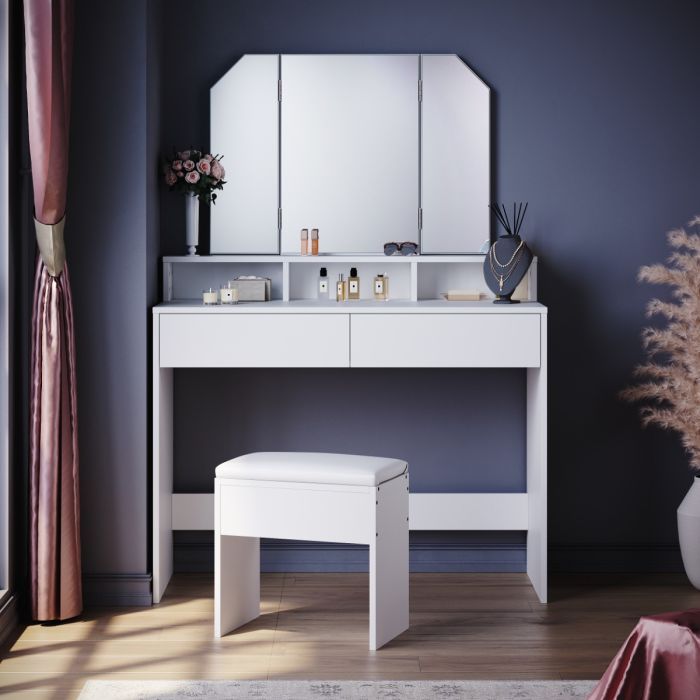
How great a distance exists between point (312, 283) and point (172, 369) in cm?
64

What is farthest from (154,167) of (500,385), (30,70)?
(500,385)

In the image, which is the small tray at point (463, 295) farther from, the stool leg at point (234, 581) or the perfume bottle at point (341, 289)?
the stool leg at point (234, 581)

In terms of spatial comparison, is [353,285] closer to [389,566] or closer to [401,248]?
[401,248]

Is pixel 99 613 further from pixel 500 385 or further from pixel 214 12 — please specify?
pixel 214 12

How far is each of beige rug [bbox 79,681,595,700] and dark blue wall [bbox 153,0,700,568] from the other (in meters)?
1.25

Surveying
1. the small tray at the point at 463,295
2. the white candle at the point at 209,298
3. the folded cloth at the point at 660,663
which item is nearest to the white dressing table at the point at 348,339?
the white candle at the point at 209,298

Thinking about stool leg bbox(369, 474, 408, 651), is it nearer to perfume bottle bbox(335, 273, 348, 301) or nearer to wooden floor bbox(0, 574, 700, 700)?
wooden floor bbox(0, 574, 700, 700)

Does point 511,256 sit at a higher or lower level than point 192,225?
lower

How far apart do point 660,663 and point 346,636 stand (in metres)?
1.49

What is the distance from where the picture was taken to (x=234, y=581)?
3.27 metres

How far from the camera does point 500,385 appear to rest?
13.1ft

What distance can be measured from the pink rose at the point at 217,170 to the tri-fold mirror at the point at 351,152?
0.35 ft

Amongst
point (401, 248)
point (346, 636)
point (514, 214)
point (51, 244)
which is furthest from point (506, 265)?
point (51, 244)

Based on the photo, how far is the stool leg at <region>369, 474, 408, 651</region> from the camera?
10.0 ft
